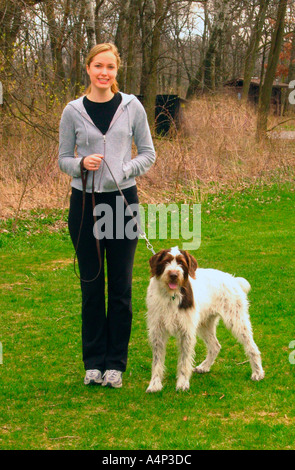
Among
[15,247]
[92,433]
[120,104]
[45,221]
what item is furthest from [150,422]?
[45,221]

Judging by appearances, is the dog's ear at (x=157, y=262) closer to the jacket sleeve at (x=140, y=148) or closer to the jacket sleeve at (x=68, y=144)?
the jacket sleeve at (x=140, y=148)

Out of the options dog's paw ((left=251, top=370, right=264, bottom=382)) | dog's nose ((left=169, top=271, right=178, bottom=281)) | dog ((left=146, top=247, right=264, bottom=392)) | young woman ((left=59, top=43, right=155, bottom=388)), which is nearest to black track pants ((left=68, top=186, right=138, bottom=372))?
young woman ((left=59, top=43, right=155, bottom=388))

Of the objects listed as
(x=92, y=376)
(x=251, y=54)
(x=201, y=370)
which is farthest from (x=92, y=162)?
(x=251, y=54)

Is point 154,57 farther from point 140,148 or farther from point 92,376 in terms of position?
point 92,376

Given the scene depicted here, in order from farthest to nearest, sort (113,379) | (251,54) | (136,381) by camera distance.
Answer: (251,54)
(136,381)
(113,379)

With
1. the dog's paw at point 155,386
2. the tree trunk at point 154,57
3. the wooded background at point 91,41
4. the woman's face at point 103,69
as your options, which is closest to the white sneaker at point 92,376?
the dog's paw at point 155,386

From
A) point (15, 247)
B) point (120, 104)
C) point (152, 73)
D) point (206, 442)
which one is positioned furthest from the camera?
point (152, 73)

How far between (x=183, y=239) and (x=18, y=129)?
5185mm

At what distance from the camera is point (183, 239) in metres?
11.2

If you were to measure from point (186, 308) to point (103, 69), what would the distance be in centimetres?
192

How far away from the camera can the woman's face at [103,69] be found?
14.6ft

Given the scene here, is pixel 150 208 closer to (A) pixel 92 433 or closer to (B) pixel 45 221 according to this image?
(B) pixel 45 221

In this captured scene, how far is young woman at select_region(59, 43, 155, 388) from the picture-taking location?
4.49 metres

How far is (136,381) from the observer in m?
5.06
